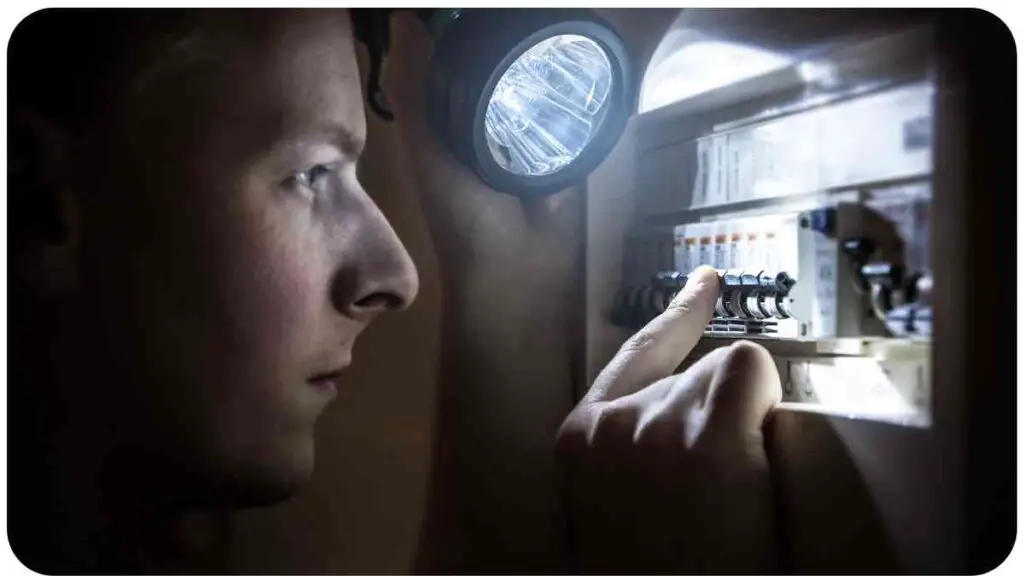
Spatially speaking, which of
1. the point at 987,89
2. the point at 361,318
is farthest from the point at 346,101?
the point at 987,89

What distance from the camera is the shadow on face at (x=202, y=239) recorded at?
954mm

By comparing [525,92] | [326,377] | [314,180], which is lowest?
[326,377]

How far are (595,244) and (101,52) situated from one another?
0.55 metres

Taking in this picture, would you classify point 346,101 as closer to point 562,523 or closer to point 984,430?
point 562,523

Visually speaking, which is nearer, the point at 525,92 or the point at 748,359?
the point at 748,359

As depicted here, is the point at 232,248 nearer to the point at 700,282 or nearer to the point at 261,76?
the point at 261,76

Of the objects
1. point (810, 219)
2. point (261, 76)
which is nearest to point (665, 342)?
point (810, 219)

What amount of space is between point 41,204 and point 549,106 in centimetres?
55

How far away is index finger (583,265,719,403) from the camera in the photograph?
98cm

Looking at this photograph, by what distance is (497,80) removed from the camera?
39.4 inches

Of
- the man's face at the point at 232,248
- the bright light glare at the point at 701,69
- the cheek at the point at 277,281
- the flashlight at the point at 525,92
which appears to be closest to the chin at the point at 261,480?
the man's face at the point at 232,248

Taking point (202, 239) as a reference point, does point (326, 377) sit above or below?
below

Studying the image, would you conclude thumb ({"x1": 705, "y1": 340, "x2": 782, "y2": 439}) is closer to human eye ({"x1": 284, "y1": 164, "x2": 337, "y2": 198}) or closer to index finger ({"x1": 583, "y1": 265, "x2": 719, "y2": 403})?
index finger ({"x1": 583, "y1": 265, "x2": 719, "y2": 403})

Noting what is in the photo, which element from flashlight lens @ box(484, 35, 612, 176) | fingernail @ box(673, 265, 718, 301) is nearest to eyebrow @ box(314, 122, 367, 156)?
flashlight lens @ box(484, 35, 612, 176)
